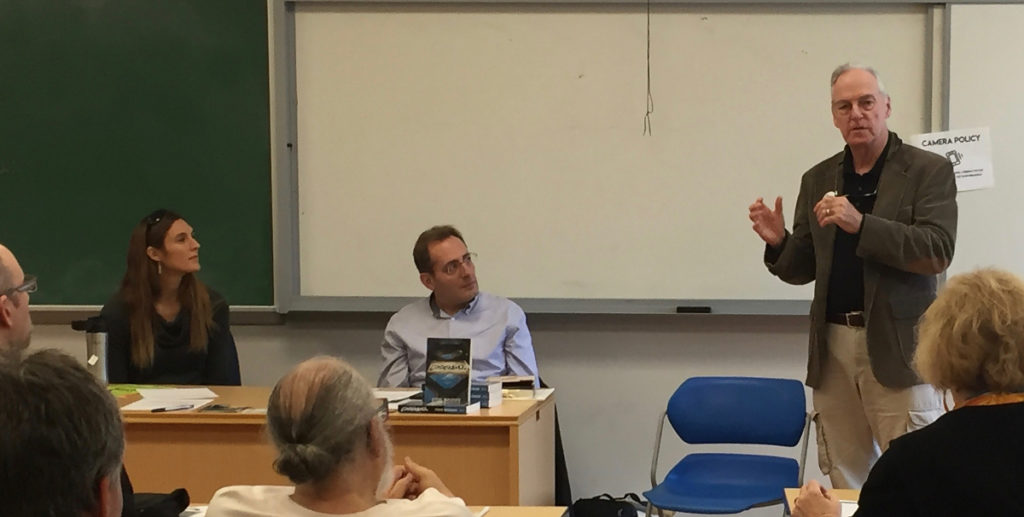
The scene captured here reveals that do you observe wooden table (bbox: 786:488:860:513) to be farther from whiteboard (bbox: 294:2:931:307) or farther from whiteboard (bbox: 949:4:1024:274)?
whiteboard (bbox: 949:4:1024:274)

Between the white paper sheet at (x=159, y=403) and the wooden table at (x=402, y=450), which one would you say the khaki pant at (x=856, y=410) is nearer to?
the wooden table at (x=402, y=450)

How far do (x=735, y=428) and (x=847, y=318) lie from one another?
0.85 metres

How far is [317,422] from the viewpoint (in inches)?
73.5

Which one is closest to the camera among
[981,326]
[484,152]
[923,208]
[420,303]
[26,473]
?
[26,473]

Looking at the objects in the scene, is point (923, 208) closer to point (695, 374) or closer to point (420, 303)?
point (695, 374)

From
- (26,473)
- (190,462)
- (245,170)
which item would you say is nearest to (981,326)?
(26,473)

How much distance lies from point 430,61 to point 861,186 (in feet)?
6.57

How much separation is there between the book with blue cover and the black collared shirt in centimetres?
116

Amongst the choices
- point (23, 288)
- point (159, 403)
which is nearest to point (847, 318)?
point (159, 403)

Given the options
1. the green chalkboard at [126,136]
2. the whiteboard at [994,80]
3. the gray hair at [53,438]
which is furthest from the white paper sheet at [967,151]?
the gray hair at [53,438]

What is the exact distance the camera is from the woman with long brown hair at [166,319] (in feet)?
13.5

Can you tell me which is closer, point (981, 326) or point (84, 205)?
point (981, 326)

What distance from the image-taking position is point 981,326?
1.96m

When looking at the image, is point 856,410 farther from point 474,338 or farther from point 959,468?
point 959,468
